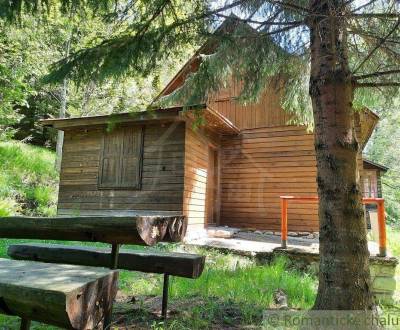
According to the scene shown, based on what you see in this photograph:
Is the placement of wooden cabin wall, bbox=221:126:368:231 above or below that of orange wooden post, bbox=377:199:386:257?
above

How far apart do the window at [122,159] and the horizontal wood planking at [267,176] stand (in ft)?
10.5

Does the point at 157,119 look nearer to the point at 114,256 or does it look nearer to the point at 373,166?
the point at 114,256

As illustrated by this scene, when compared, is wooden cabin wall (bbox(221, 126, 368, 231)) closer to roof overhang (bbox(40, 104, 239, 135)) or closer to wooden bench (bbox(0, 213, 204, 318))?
roof overhang (bbox(40, 104, 239, 135))

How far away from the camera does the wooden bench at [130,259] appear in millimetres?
2988

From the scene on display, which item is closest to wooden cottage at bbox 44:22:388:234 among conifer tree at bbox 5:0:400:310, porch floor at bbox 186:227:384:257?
porch floor at bbox 186:227:384:257

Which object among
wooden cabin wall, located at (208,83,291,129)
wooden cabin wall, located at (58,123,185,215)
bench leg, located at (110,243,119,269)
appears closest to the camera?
bench leg, located at (110,243,119,269)

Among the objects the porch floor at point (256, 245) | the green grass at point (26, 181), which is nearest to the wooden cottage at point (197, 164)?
the porch floor at point (256, 245)

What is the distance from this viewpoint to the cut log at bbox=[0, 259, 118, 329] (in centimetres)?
158

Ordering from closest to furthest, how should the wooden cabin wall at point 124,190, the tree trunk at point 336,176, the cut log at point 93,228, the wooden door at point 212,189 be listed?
1. the cut log at point 93,228
2. the tree trunk at point 336,176
3. the wooden cabin wall at point 124,190
4. the wooden door at point 212,189

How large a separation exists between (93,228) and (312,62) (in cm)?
251

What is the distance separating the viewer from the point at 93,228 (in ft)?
7.63

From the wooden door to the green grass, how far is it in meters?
5.34

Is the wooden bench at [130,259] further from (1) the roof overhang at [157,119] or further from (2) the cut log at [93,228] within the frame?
(1) the roof overhang at [157,119]

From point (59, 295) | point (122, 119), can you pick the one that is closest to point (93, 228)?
point (59, 295)
